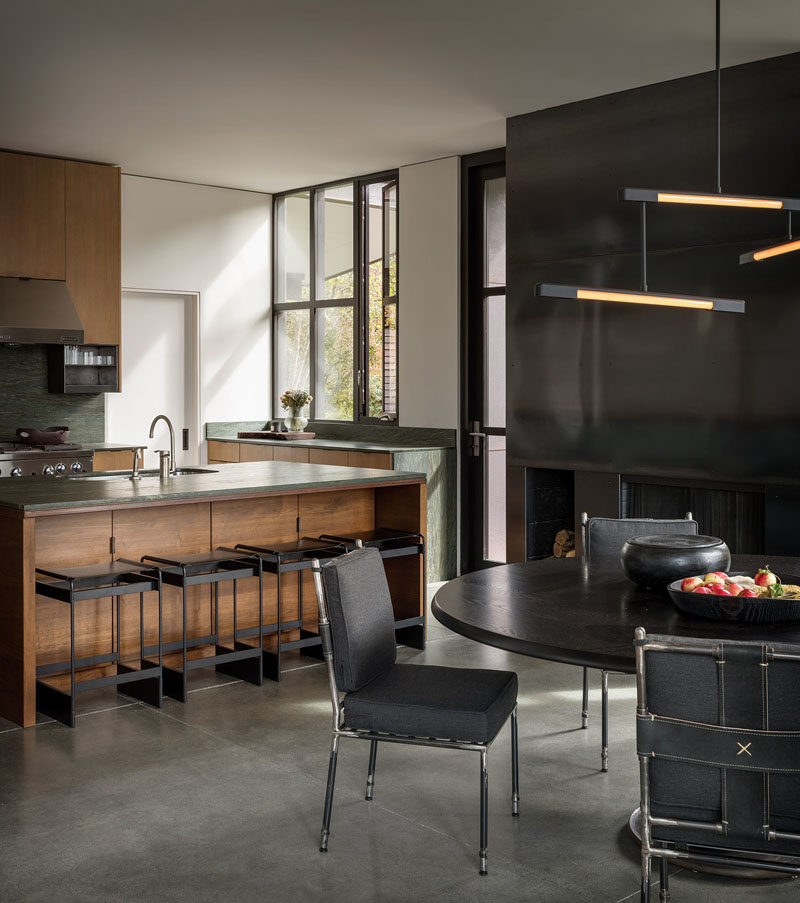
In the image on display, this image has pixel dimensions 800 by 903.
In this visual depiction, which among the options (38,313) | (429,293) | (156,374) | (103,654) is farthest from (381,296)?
(103,654)

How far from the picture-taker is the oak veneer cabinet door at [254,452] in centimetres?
770

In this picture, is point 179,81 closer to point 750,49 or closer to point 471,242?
point 471,242

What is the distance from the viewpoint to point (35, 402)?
7.27 meters

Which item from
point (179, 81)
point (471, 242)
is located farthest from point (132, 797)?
point (471, 242)

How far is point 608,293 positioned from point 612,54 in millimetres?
2261

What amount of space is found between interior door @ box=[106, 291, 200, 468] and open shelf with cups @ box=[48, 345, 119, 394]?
0.31m

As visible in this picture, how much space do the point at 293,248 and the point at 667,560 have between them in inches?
241

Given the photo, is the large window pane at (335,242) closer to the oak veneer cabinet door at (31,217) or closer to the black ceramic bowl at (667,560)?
the oak veneer cabinet door at (31,217)

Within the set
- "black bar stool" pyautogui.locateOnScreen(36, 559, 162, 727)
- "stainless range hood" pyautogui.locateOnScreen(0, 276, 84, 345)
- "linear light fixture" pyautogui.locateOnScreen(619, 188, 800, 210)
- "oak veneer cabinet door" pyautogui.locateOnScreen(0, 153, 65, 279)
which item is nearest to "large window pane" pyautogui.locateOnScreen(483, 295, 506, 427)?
"stainless range hood" pyautogui.locateOnScreen(0, 276, 84, 345)

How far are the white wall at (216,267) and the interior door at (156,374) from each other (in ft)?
0.43

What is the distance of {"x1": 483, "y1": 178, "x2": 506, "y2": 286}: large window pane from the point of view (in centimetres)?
679

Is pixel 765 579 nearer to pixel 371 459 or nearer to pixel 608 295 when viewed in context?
pixel 608 295

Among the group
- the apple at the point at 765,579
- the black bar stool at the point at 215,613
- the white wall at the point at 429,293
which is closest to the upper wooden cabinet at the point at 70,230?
the white wall at the point at 429,293

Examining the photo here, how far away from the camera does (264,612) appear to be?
196 inches
